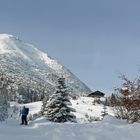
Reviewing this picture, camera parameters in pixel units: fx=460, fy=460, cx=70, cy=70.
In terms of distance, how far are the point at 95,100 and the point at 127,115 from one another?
4536 cm

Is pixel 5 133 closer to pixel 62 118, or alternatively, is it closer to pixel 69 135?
pixel 69 135

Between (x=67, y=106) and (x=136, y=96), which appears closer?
(x=136, y=96)

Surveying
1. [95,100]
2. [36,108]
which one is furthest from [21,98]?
[95,100]

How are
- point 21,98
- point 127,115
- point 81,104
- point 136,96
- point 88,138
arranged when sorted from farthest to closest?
point 21,98
point 81,104
point 127,115
point 136,96
point 88,138

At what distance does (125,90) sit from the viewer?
88.2 ft

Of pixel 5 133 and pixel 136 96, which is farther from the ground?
pixel 136 96

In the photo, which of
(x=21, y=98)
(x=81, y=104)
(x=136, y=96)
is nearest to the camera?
(x=136, y=96)

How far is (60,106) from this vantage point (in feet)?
140

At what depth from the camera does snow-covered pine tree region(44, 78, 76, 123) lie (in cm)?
4228

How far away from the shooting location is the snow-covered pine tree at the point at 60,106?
42.3m

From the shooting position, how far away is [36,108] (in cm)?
8500

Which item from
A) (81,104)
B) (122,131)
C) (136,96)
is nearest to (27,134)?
(122,131)

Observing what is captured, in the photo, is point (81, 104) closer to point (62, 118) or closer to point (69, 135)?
point (62, 118)

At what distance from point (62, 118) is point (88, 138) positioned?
26.2m
